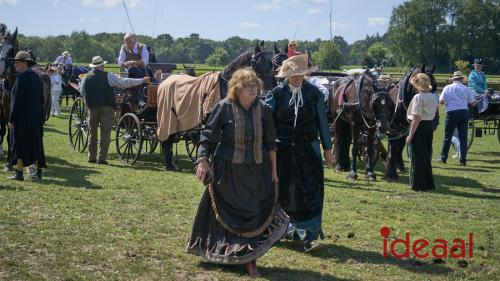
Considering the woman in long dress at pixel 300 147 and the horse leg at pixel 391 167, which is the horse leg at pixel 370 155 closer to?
the horse leg at pixel 391 167

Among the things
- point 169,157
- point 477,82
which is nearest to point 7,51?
point 169,157

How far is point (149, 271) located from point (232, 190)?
1.03 m

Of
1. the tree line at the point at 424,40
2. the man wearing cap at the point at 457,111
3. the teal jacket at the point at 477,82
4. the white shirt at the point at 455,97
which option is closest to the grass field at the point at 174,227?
the man wearing cap at the point at 457,111

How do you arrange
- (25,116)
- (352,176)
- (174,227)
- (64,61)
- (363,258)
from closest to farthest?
(363,258), (174,227), (25,116), (352,176), (64,61)

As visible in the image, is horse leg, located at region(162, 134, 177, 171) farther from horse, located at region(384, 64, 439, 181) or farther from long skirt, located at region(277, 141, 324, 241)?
long skirt, located at region(277, 141, 324, 241)

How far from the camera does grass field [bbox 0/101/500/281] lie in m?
6.30

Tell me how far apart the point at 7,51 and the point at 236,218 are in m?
7.76

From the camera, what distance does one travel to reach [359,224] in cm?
860

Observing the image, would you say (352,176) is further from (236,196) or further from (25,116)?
(236,196)

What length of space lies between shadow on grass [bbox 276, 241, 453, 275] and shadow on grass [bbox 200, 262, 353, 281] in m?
0.62

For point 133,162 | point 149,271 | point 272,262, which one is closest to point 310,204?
point 272,262

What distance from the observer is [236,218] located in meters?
6.19

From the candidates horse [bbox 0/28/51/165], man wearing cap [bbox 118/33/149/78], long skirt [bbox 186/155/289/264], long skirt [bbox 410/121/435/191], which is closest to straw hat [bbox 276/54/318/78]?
long skirt [bbox 186/155/289/264]

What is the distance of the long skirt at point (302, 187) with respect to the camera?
716 centimetres
